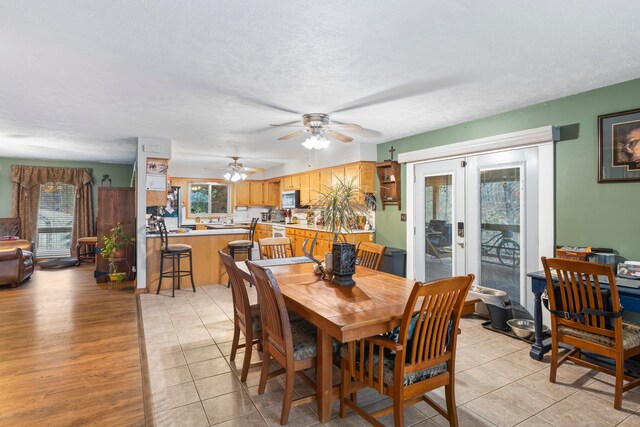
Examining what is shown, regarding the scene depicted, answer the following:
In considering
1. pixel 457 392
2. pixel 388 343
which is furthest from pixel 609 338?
pixel 388 343

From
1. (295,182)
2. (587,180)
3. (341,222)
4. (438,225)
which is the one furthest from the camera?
(295,182)

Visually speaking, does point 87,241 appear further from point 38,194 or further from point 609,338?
point 609,338

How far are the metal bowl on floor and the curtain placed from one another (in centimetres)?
857

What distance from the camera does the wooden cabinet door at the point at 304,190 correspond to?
755 cm

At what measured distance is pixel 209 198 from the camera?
9484 millimetres

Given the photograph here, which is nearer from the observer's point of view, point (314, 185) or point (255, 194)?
point (314, 185)

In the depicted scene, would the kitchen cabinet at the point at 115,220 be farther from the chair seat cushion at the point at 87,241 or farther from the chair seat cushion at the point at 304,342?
the chair seat cushion at the point at 304,342

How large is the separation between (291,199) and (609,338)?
6.41m

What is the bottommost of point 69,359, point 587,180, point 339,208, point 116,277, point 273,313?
point 69,359

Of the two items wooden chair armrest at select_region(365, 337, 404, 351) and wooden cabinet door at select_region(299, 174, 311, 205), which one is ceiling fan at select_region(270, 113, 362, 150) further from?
wooden cabinet door at select_region(299, 174, 311, 205)

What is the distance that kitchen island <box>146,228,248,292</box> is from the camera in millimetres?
5191

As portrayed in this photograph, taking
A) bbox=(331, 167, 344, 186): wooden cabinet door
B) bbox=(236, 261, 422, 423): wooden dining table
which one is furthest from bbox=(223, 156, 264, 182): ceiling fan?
bbox=(236, 261, 422, 423): wooden dining table

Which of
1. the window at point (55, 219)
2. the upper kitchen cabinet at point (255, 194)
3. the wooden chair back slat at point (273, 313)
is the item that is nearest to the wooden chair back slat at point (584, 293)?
the wooden chair back slat at point (273, 313)

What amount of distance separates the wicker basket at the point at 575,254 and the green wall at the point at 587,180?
28 centimetres
